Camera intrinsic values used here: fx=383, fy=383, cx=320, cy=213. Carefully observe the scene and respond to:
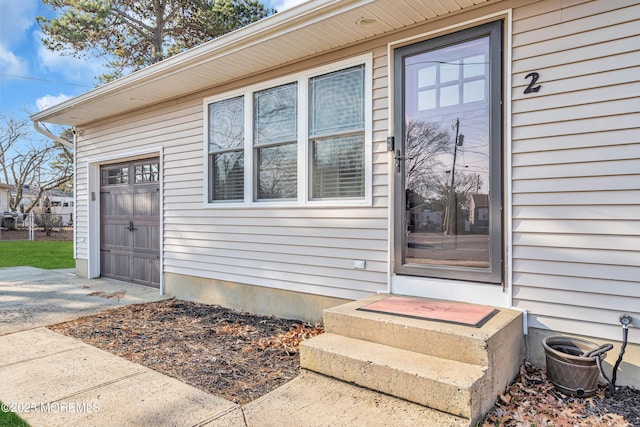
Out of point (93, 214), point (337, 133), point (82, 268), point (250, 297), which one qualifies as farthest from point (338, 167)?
point (82, 268)

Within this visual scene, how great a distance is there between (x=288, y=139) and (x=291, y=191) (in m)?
0.59

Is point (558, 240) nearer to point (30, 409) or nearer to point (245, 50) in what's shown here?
point (245, 50)

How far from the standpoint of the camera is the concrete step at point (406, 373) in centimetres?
208

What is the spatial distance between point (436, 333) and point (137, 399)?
6.53ft

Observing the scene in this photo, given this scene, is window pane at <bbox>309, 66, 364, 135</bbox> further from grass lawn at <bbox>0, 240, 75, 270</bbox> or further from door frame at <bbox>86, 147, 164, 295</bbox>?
grass lawn at <bbox>0, 240, 75, 270</bbox>

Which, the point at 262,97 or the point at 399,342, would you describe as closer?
the point at 399,342

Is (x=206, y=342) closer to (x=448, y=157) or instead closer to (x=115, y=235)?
(x=448, y=157)

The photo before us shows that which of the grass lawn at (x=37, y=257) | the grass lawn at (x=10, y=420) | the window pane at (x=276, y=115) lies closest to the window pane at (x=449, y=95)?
the window pane at (x=276, y=115)

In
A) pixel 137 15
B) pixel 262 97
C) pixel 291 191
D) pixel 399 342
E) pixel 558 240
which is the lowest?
pixel 399 342

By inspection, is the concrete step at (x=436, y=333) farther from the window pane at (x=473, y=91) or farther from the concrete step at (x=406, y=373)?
the window pane at (x=473, y=91)

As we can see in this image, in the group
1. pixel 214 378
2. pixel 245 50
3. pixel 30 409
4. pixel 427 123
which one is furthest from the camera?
pixel 245 50

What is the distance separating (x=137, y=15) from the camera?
11.4 m

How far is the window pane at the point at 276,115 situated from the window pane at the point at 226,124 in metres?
0.27

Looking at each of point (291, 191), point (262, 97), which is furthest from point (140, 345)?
point (262, 97)
